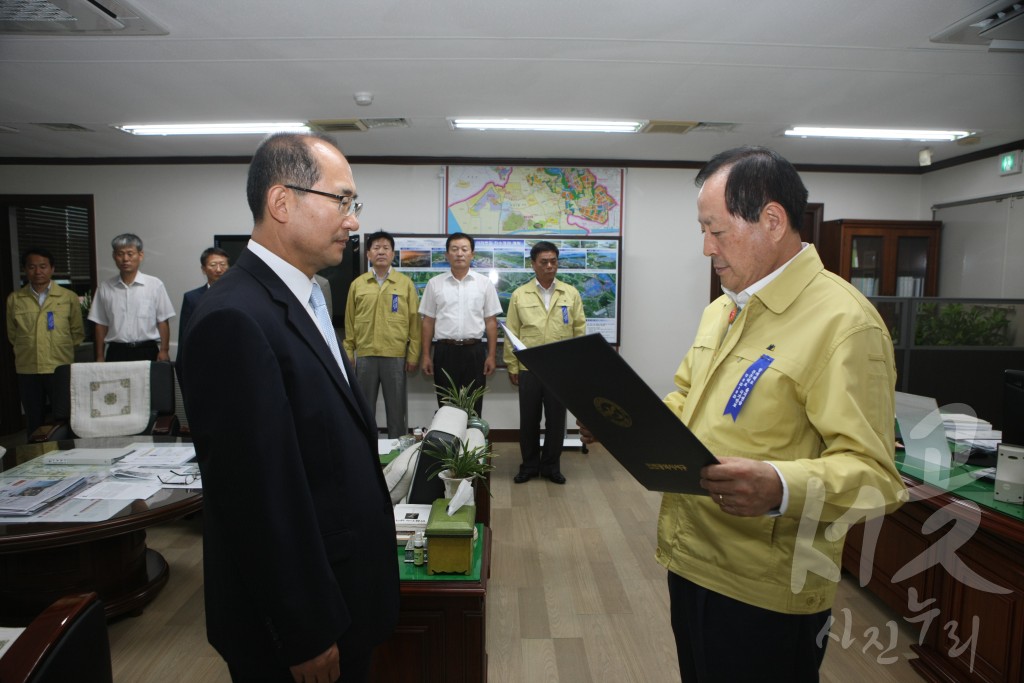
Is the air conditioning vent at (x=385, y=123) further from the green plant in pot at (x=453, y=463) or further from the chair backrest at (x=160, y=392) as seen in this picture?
Result: the green plant in pot at (x=453, y=463)

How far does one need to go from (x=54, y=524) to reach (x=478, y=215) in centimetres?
418

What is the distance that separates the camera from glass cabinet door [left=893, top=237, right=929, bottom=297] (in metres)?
5.50

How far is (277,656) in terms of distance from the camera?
1068 mm

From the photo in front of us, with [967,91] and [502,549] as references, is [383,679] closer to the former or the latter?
[502,549]

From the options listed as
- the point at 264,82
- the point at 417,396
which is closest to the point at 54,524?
the point at 264,82

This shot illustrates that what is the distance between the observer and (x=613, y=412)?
1.12 metres

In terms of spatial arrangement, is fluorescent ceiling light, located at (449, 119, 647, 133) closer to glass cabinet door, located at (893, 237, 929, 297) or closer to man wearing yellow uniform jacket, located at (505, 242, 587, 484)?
man wearing yellow uniform jacket, located at (505, 242, 587, 484)

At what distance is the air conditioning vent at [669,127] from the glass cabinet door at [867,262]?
2106mm

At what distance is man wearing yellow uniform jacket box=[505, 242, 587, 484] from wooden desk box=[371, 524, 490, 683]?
2.83m

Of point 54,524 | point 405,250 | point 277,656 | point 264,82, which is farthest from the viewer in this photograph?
point 405,250

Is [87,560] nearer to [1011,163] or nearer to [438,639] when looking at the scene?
[438,639]

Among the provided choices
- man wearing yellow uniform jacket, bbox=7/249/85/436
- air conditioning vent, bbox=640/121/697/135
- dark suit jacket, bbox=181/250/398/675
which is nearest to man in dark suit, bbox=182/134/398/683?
dark suit jacket, bbox=181/250/398/675

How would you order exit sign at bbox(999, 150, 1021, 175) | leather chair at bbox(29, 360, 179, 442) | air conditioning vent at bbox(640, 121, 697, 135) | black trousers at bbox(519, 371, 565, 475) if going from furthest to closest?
exit sign at bbox(999, 150, 1021, 175) → black trousers at bbox(519, 371, 565, 475) → air conditioning vent at bbox(640, 121, 697, 135) → leather chair at bbox(29, 360, 179, 442)

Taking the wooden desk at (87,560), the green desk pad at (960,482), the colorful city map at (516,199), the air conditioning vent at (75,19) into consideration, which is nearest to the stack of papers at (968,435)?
the green desk pad at (960,482)
